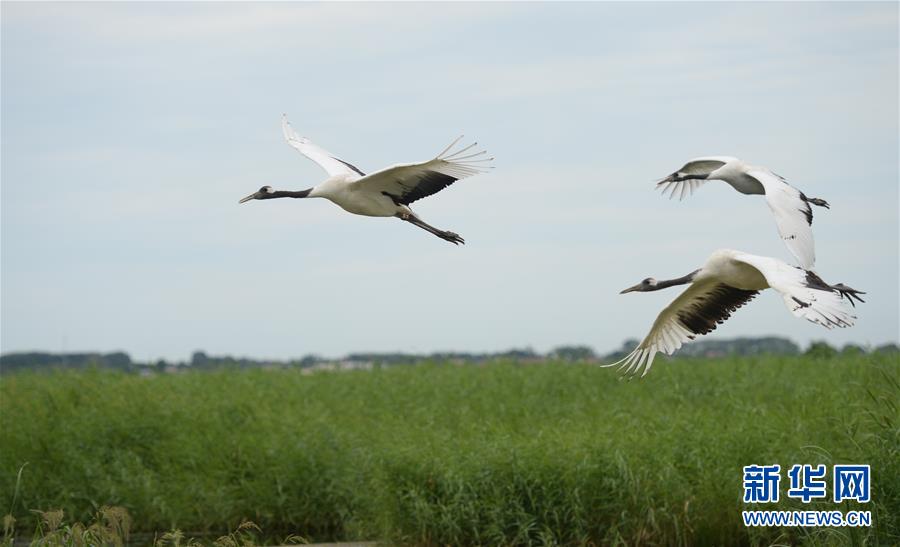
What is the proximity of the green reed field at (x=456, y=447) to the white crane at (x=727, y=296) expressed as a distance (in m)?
1.58

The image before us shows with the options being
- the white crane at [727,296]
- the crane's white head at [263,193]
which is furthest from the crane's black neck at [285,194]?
the white crane at [727,296]

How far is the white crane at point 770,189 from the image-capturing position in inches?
299

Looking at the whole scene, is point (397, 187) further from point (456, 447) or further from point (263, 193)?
point (456, 447)

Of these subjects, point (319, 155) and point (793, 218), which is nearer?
point (793, 218)

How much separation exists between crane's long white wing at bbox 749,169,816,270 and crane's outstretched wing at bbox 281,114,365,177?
279 cm

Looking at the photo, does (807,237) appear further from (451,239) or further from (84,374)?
(84,374)

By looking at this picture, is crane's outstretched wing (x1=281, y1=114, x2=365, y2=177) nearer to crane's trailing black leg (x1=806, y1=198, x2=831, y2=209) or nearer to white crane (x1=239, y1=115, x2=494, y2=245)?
white crane (x1=239, y1=115, x2=494, y2=245)

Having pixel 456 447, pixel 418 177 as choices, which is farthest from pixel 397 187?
pixel 456 447

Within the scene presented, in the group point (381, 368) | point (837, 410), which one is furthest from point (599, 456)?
point (381, 368)

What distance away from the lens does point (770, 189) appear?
27.4 ft

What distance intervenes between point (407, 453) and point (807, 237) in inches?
203

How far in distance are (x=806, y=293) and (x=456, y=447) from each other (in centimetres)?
578

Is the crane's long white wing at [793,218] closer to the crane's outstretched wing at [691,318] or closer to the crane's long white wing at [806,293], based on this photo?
the crane's long white wing at [806,293]

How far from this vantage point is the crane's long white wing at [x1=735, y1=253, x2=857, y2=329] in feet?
20.7
